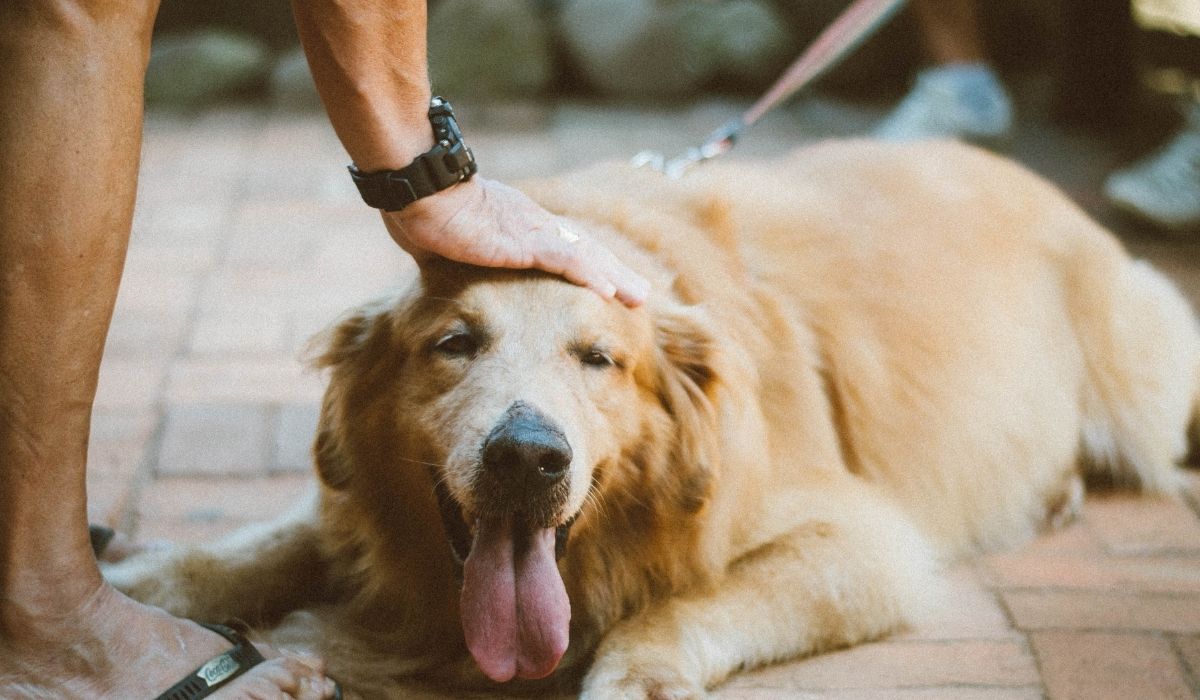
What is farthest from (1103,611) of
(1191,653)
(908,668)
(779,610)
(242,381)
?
(242,381)

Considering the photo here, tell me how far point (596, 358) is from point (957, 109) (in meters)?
4.04

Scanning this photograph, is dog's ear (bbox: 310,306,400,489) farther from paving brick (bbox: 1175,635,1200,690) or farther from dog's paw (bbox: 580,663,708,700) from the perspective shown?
paving brick (bbox: 1175,635,1200,690)

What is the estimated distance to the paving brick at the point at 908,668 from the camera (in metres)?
2.50

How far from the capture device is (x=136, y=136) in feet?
6.62

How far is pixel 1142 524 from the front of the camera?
3314mm

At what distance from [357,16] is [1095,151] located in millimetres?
5493

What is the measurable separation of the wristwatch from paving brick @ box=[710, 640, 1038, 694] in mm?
1123

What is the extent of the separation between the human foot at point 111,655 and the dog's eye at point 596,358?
2.57 feet

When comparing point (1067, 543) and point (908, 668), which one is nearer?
point (908, 668)

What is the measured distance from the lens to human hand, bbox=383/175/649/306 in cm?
235

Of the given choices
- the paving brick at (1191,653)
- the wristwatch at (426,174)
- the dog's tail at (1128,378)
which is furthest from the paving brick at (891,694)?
the dog's tail at (1128,378)

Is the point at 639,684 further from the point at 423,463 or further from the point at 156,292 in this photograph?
the point at 156,292

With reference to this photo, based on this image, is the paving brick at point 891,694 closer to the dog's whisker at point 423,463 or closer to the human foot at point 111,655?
the dog's whisker at point 423,463

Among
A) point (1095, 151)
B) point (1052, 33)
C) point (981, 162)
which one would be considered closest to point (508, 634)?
point (981, 162)
